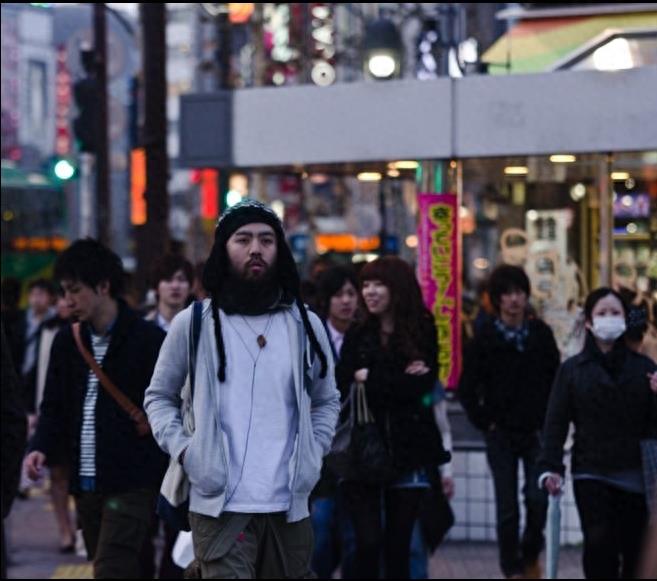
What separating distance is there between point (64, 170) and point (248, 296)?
12429mm

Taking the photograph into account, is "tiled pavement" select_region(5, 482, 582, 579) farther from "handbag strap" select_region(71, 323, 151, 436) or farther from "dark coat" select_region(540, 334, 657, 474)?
"handbag strap" select_region(71, 323, 151, 436)

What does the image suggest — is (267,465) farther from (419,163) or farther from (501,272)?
(419,163)

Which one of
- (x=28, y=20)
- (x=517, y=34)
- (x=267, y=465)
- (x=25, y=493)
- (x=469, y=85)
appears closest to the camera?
(x=267, y=465)

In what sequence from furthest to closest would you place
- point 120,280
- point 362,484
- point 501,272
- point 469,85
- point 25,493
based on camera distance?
point 25,493 < point 469,85 < point 501,272 < point 362,484 < point 120,280

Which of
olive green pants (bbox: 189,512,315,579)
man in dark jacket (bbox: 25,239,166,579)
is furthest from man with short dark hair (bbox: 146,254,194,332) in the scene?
olive green pants (bbox: 189,512,315,579)

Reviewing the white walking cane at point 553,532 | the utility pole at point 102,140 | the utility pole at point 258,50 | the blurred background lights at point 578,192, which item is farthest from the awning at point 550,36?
the utility pole at point 258,50

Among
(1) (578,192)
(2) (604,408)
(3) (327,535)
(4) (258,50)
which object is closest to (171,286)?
(3) (327,535)

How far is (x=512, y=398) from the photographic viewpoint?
953 cm

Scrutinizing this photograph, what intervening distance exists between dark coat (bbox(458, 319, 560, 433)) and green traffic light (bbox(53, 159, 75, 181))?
29.5ft

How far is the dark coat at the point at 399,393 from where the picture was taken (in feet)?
26.4

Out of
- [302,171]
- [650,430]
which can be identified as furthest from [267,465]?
[302,171]

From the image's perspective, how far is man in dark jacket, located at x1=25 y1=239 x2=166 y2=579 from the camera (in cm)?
722

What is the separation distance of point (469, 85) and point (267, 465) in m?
6.50

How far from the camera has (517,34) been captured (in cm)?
1636
